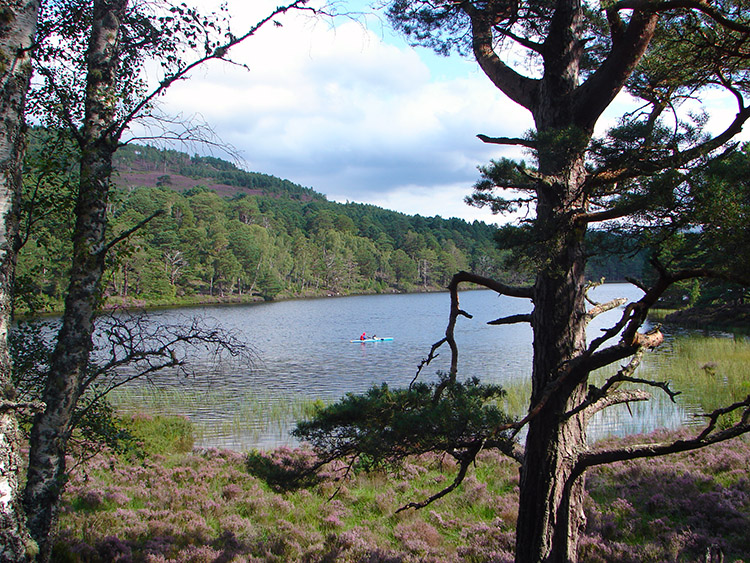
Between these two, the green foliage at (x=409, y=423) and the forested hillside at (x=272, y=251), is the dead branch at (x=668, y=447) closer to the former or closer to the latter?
the green foliage at (x=409, y=423)

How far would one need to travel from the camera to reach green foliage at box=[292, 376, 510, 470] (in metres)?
4.06

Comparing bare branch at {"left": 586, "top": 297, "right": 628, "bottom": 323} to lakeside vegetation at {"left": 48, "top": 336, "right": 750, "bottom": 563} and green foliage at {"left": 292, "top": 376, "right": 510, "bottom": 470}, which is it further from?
lakeside vegetation at {"left": 48, "top": 336, "right": 750, "bottom": 563}

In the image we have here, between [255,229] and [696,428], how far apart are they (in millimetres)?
83869

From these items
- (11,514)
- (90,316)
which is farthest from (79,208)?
(11,514)

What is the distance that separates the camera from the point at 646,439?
34.7 ft

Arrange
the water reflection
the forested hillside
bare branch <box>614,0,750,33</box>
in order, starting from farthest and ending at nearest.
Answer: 1. the forested hillside
2. the water reflection
3. bare branch <box>614,0,750,33</box>

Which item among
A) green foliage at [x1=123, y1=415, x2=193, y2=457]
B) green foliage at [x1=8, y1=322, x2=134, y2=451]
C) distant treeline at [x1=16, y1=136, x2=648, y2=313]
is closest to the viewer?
green foliage at [x1=8, y1=322, x2=134, y2=451]

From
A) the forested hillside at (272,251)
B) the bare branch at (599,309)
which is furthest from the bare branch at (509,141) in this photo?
the forested hillside at (272,251)

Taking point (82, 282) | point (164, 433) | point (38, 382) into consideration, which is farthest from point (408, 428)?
point (164, 433)

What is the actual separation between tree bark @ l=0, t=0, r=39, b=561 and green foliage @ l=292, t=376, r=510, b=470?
238 cm

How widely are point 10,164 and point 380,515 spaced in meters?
6.63

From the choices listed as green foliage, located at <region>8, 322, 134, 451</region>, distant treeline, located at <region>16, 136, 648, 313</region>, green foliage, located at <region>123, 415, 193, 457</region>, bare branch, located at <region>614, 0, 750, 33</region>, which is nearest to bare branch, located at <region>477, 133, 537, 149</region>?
bare branch, located at <region>614, 0, 750, 33</region>

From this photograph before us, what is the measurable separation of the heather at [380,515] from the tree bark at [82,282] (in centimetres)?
89

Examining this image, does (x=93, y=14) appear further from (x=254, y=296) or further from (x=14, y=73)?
(x=254, y=296)
